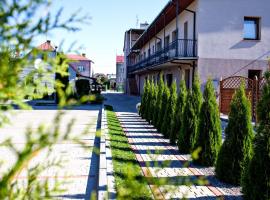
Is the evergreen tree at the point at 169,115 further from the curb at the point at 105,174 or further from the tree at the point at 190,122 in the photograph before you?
the curb at the point at 105,174

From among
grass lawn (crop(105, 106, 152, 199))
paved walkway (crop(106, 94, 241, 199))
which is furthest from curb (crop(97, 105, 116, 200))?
paved walkway (crop(106, 94, 241, 199))

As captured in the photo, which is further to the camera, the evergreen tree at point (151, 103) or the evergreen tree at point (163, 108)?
the evergreen tree at point (151, 103)

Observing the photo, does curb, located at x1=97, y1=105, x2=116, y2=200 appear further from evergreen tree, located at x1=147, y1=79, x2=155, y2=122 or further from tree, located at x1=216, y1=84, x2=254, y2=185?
evergreen tree, located at x1=147, y1=79, x2=155, y2=122

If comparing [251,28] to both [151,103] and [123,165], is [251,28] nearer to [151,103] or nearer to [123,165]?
[151,103]

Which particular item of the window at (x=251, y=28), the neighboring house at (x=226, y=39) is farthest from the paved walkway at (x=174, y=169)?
the window at (x=251, y=28)

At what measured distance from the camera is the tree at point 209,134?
6977mm

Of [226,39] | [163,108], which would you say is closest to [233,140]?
[163,108]

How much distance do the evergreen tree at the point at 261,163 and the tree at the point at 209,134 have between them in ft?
7.05

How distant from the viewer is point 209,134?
23.0 ft

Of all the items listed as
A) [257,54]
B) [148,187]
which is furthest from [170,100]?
[257,54]

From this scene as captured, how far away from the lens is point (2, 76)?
4.10ft

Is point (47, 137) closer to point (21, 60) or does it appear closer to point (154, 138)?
point (21, 60)

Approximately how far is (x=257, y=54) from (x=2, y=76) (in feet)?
58.5

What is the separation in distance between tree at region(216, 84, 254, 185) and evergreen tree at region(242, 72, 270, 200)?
0.98 meters
